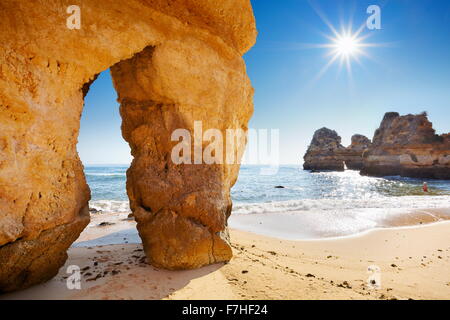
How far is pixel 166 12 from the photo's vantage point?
4004 mm

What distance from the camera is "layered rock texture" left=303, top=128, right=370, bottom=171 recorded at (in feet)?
192

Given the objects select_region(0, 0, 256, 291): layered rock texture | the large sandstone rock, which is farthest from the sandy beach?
the large sandstone rock

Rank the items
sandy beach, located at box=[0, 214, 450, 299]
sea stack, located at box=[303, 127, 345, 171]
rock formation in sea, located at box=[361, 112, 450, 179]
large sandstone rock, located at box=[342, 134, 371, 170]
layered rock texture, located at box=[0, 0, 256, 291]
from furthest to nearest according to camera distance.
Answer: sea stack, located at box=[303, 127, 345, 171]
large sandstone rock, located at box=[342, 134, 371, 170]
rock formation in sea, located at box=[361, 112, 450, 179]
sandy beach, located at box=[0, 214, 450, 299]
layered rock texture, located at box=[0, 0, 256, 291]

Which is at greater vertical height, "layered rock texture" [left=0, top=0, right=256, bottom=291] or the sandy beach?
"layered rock texture" [left=0, top=0, right=256, bottom=291]

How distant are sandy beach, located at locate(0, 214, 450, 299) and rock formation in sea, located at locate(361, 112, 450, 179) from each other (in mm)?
34559

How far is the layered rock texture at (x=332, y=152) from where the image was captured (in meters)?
58.4

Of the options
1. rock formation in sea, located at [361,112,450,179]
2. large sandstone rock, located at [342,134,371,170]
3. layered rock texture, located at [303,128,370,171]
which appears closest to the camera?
rock formation in sea, located at [361,112,450,179]

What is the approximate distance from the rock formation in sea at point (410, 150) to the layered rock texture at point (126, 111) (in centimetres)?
3920

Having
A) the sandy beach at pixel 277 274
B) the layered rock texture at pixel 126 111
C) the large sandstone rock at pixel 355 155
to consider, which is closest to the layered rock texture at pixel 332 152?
the large sandstone rock at pixel 355 155

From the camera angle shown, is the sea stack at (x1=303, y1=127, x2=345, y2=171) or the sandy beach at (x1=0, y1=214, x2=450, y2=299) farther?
the sea stack at (x1=303, y1=127, x2=345, y2=171)

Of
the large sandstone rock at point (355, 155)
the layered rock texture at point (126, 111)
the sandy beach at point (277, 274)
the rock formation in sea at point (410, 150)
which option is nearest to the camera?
the layered rock texture at point (126, 111)

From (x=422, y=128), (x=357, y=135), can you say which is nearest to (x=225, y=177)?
(x=422, y=128)

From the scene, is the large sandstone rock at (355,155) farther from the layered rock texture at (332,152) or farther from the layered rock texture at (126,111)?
the layered rock texture at (126,111)

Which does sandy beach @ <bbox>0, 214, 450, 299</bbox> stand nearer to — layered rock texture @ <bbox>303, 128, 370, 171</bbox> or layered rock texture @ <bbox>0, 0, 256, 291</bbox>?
layered rock texture @ <bbox>0, 0, 256, 291</bbox>
